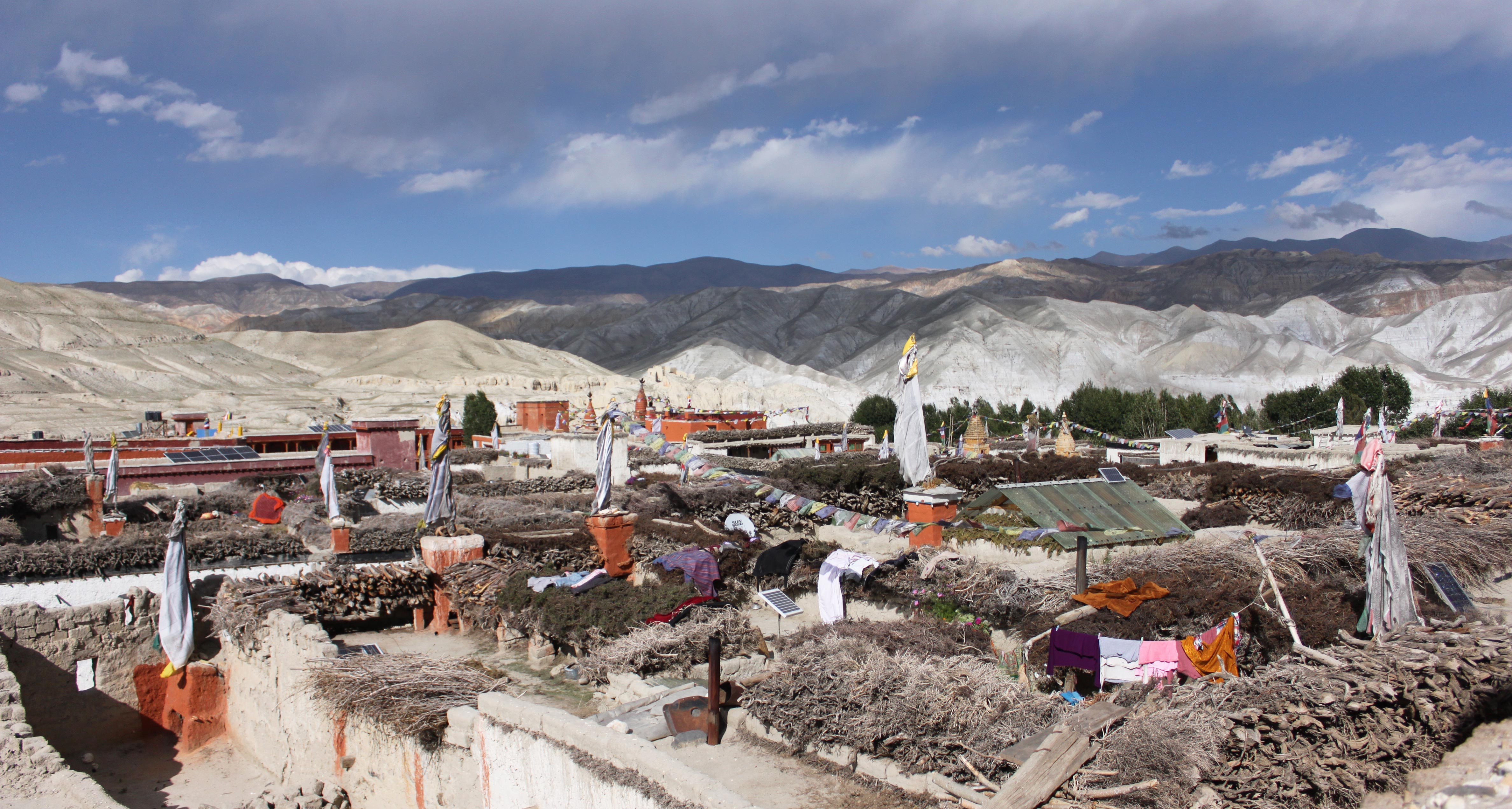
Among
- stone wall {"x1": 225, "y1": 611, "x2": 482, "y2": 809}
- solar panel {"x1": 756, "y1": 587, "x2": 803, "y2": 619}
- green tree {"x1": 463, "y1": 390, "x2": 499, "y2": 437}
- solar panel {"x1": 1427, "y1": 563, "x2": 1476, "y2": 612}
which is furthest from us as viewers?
green tree {"x1": 463, "y1": 390, "x2": 499, "y2": 437}

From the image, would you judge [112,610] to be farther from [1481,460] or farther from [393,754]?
[1481,460]

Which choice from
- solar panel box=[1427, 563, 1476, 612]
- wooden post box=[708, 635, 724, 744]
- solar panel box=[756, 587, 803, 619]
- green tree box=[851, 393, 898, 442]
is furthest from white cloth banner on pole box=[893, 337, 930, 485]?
green tree box=[851, 393, 898, 442]

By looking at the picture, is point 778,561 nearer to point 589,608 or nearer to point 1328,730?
point 589,608

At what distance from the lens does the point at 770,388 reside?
318 ft

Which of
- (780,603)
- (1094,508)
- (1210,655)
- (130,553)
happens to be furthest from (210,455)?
(1210,655)

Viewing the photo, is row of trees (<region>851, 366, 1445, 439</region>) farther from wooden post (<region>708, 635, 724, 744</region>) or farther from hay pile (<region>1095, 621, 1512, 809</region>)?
hay pile (<region>1095, 621, 1512, 809</region>)

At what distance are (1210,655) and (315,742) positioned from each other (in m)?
10.7

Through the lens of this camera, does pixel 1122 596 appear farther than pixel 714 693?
Yes

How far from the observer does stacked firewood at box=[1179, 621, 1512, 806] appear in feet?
22.8

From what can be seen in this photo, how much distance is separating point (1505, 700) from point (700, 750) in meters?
6.57

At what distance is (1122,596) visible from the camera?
1052 cm

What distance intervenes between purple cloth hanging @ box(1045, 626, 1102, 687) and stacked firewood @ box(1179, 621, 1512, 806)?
1901 millimetres

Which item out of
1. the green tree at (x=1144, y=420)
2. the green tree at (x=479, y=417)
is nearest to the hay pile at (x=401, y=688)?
the green tree at (x=479, y=417)

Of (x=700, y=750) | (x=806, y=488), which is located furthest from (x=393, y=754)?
(x=806, y=488)
